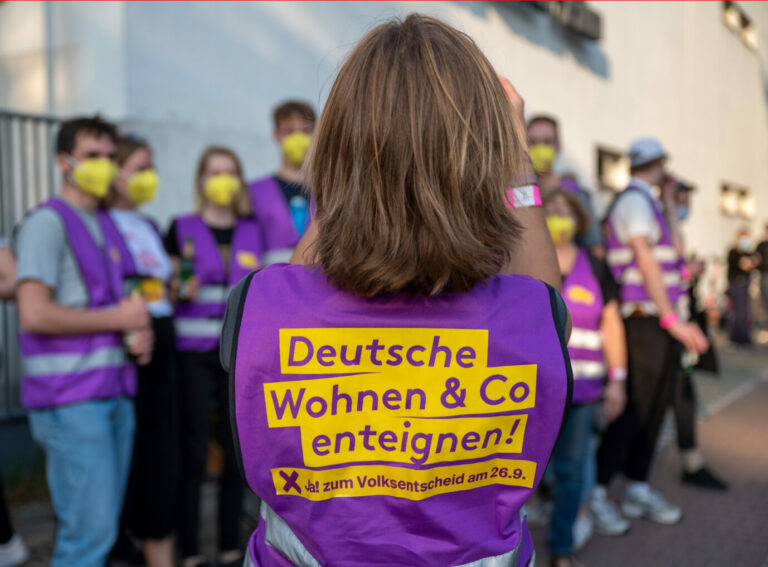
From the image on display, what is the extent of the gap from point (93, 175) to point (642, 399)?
3271mm

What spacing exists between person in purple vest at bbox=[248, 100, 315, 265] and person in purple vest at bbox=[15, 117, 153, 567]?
0.93 meters

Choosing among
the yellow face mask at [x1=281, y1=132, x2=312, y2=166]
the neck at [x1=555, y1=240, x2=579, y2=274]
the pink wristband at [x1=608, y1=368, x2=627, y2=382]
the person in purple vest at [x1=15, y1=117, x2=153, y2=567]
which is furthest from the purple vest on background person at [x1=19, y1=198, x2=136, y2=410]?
the pink wristband at [x1=608, y1=368, x2=627, y2=382]

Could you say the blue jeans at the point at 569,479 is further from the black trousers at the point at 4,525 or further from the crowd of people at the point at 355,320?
the black trousers at the point at 4,525

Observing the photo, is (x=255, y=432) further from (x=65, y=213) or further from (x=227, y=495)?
(x=227, y=495)

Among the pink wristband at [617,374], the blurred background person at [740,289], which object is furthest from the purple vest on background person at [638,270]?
the blurred background person at [740,289]

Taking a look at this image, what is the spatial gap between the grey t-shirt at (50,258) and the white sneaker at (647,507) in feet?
11.1

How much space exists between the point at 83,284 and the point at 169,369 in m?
0.64

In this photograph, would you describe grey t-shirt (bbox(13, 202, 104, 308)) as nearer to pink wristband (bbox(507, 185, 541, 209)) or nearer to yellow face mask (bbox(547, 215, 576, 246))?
pink wristband (bbox(507, 185, 541, 209))

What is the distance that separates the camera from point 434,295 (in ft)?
3.77

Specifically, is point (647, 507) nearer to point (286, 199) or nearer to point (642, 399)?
point (642, 399)

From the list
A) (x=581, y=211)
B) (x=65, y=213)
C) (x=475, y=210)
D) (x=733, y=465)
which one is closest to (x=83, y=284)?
(x=65, y=213)

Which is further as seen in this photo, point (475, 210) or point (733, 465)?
point (733, 465)

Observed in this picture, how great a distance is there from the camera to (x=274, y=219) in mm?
3658

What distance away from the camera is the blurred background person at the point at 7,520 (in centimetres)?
305
